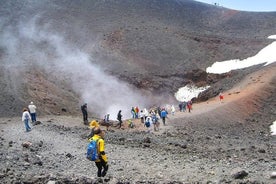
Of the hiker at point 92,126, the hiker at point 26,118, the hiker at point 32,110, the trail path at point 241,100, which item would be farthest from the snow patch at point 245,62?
the hiker at point 92,126

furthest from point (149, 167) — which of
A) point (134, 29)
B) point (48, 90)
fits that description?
point (134, 29)

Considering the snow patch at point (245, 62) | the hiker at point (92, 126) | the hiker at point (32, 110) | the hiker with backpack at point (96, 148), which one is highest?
the snow patch at point (245, 62)

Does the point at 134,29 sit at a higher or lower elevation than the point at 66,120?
higher

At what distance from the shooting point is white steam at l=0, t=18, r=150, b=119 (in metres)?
47.2

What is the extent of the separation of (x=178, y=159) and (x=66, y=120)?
15.8 meters

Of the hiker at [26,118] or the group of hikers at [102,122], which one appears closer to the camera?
the group of hikers at [102,122]

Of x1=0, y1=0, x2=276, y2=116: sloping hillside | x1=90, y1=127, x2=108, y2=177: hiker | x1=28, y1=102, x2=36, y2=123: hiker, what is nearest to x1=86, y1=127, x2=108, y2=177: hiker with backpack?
x1=90, y1=127, x2=108, y2=177: hiker

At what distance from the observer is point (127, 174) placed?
15.2 meters

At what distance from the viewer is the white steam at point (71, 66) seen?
47.2 meters

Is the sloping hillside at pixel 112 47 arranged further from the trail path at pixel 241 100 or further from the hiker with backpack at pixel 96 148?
the hiker with backpack at pixel 96 148

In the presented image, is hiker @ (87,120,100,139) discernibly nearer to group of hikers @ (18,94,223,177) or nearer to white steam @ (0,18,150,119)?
group of hikers @ (18,94,223,177)

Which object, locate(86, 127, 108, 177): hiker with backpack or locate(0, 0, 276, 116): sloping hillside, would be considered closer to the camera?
Result: locate(86, 127, 108, 177): hiker with backpack

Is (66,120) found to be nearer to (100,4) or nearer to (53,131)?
(53,131)

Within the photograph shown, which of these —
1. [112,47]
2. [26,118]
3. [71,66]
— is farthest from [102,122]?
[112,47]
